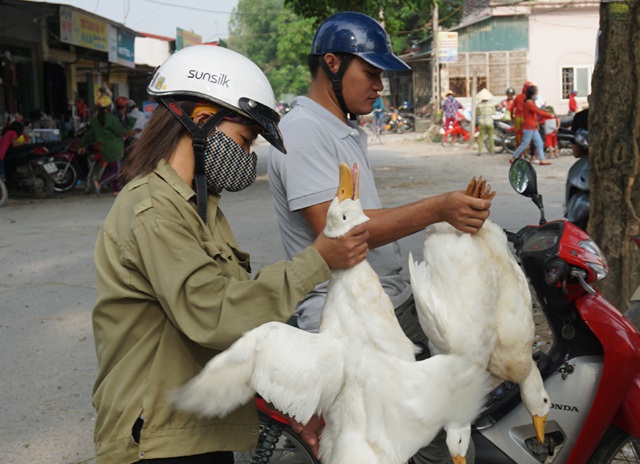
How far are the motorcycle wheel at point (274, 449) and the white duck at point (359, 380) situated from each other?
0.92 metres

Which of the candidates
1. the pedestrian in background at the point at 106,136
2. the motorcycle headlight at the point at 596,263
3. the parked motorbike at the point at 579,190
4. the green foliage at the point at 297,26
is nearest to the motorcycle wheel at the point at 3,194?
Answer: the pedestrian in background at the point at 106,136

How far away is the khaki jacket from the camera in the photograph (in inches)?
74.0

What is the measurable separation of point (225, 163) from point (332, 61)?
0.95 metres

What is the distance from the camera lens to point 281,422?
9.89 ft

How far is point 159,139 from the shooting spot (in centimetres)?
212

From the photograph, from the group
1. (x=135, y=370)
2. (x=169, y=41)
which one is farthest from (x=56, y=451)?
(x=169, y=41)

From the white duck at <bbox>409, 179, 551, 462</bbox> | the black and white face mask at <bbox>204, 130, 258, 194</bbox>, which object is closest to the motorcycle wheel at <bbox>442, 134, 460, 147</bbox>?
the white duck at <bbox>409, 179, 551, 462</bbox>

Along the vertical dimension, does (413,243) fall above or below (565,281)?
below

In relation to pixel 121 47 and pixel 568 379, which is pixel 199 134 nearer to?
pixel 568 379

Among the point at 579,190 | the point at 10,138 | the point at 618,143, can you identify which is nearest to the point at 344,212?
the point at 618,143

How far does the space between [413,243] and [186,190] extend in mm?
6730

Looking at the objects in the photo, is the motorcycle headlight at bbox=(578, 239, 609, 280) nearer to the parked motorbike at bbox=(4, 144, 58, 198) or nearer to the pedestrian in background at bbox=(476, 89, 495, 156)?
the parked motorbike at bbox=(4, 144, 58, 198)

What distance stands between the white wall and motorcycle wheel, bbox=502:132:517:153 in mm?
16681

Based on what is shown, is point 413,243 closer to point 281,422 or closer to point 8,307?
point 8,307
